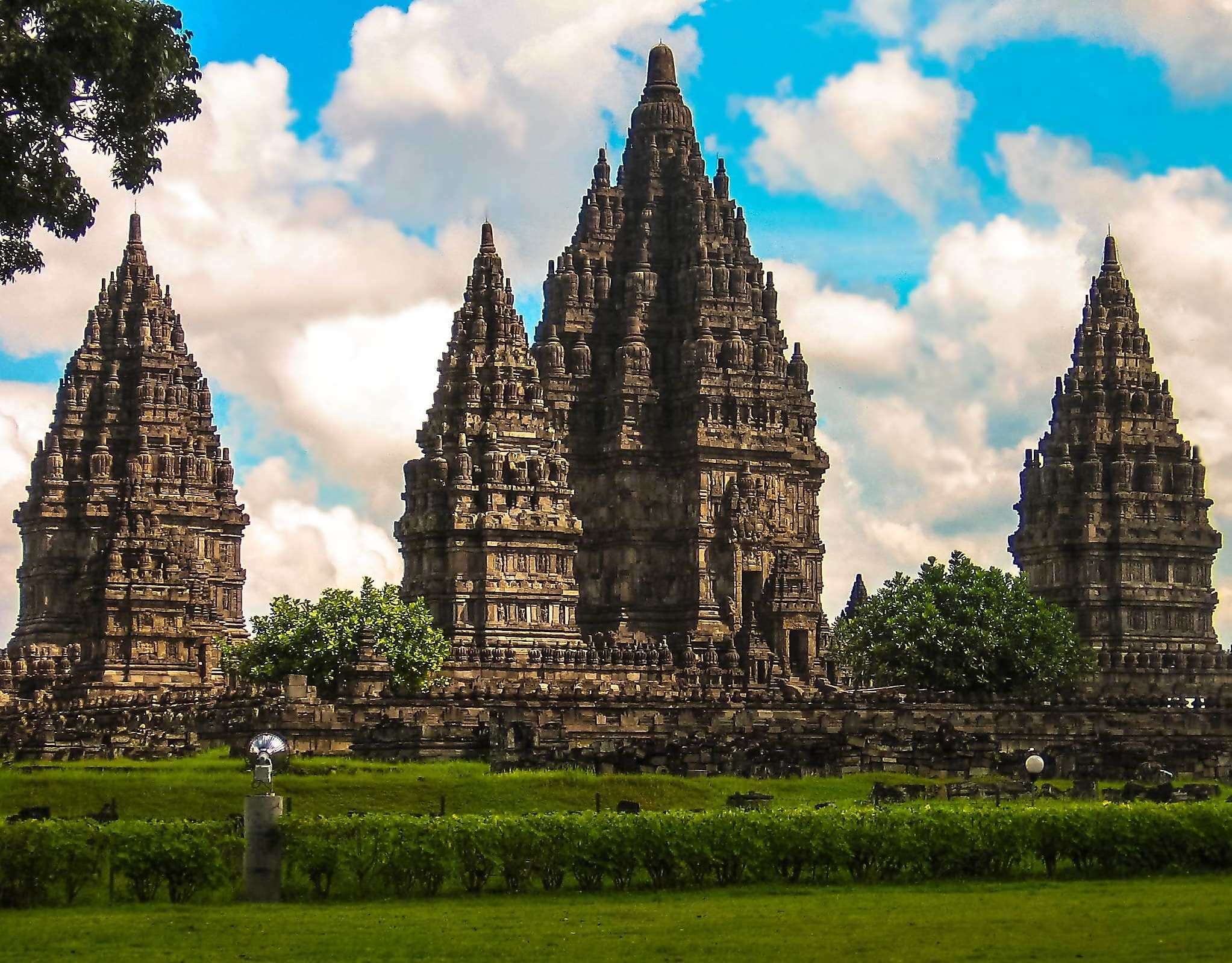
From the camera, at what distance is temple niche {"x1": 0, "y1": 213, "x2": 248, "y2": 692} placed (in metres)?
154

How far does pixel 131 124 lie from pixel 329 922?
16.3 m

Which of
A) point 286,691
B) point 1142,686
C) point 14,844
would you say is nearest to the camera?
point 14,844

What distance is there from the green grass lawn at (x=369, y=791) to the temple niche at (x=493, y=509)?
47.8m

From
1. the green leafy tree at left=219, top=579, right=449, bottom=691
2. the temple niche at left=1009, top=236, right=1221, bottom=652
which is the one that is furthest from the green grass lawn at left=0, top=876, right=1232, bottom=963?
the temple niche at left=1009, top=236, right=1221, bottom=652

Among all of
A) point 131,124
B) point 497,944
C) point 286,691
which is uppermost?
point 131,124

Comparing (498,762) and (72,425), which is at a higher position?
(72,425)

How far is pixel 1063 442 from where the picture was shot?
16075 centimetres

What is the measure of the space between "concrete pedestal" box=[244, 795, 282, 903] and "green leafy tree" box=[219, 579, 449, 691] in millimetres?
57539

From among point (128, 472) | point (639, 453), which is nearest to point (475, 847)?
point (639, 453)

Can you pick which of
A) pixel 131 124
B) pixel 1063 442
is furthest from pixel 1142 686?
pixel 131 124

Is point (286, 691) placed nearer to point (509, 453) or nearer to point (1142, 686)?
point (509, 453)

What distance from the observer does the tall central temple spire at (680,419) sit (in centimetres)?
14038

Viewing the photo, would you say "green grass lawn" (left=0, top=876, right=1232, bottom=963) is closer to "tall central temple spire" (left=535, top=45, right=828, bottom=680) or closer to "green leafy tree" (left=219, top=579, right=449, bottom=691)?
"green leafy tree" (left=219, top=579, right=449, bottom=691)

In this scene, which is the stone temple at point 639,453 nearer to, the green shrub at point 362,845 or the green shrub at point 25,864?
the green shrub at point 362,845
